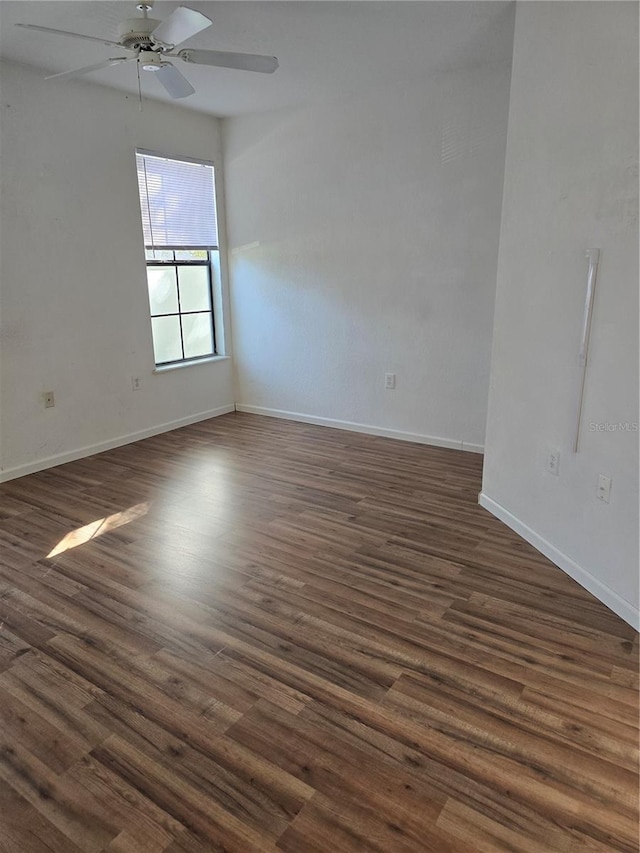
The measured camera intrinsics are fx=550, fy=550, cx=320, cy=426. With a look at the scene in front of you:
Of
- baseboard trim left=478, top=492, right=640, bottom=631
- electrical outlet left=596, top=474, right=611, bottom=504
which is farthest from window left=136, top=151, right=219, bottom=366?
electrical outlet left=596, top=474, right=611, bottom=504

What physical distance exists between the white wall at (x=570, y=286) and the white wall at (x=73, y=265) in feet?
9.69

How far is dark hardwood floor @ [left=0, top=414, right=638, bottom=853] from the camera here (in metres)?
1.50

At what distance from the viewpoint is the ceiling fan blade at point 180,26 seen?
2079mm

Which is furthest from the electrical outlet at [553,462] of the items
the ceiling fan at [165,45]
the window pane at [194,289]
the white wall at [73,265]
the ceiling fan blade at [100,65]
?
the window pane at [194,289]

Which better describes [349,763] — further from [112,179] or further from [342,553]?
[112,179]

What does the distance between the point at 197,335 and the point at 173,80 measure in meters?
2.84

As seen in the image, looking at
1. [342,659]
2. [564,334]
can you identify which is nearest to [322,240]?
[564,334]

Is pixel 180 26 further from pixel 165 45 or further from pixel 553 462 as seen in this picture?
pixel 553 462

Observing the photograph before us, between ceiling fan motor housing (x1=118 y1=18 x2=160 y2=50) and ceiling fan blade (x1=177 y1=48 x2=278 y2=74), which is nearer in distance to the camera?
ceiling fan motor housing (x1=118 y1=18 x2=160 y2=50)

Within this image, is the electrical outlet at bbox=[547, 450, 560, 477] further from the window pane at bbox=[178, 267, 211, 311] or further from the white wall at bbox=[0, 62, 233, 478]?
the window pane at bbox=[178, 267, 211, 311]

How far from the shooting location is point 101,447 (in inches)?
177

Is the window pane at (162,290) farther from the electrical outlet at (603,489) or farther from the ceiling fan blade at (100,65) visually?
the electrical outlet at (603,489)

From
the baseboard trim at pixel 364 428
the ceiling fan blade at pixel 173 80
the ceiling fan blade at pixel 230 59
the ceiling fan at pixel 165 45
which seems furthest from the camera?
the baseboard trim at pixel 364 428

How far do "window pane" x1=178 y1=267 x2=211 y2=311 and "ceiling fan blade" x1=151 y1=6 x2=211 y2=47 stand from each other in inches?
112
